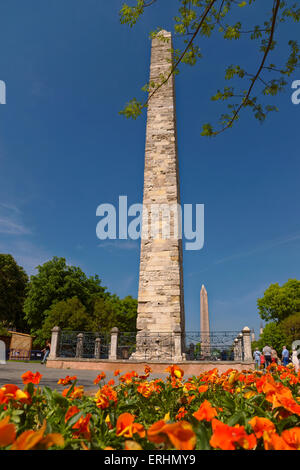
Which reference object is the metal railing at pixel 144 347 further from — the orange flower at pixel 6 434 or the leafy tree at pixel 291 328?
the leafy tree at pixel 291 328

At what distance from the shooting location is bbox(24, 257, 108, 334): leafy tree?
29078mm

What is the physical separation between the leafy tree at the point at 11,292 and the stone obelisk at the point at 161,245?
2499cm

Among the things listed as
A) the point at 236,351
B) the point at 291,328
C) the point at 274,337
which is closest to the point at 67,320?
the point at 236,351

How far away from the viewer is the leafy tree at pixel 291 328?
29391mm

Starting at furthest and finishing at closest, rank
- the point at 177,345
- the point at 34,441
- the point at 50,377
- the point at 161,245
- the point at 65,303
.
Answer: the point at 65,303 → the point at 161,245 → the point at 177,345 → the point at 50,377 → the point at 34,441

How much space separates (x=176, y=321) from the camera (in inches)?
508

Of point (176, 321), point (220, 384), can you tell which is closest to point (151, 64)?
Result: point (176, 321)

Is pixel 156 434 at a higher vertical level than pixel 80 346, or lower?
higher

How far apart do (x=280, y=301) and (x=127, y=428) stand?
122 ft

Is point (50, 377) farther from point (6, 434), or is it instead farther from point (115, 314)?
point (115, 314)

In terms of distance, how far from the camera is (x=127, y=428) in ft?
3.36
